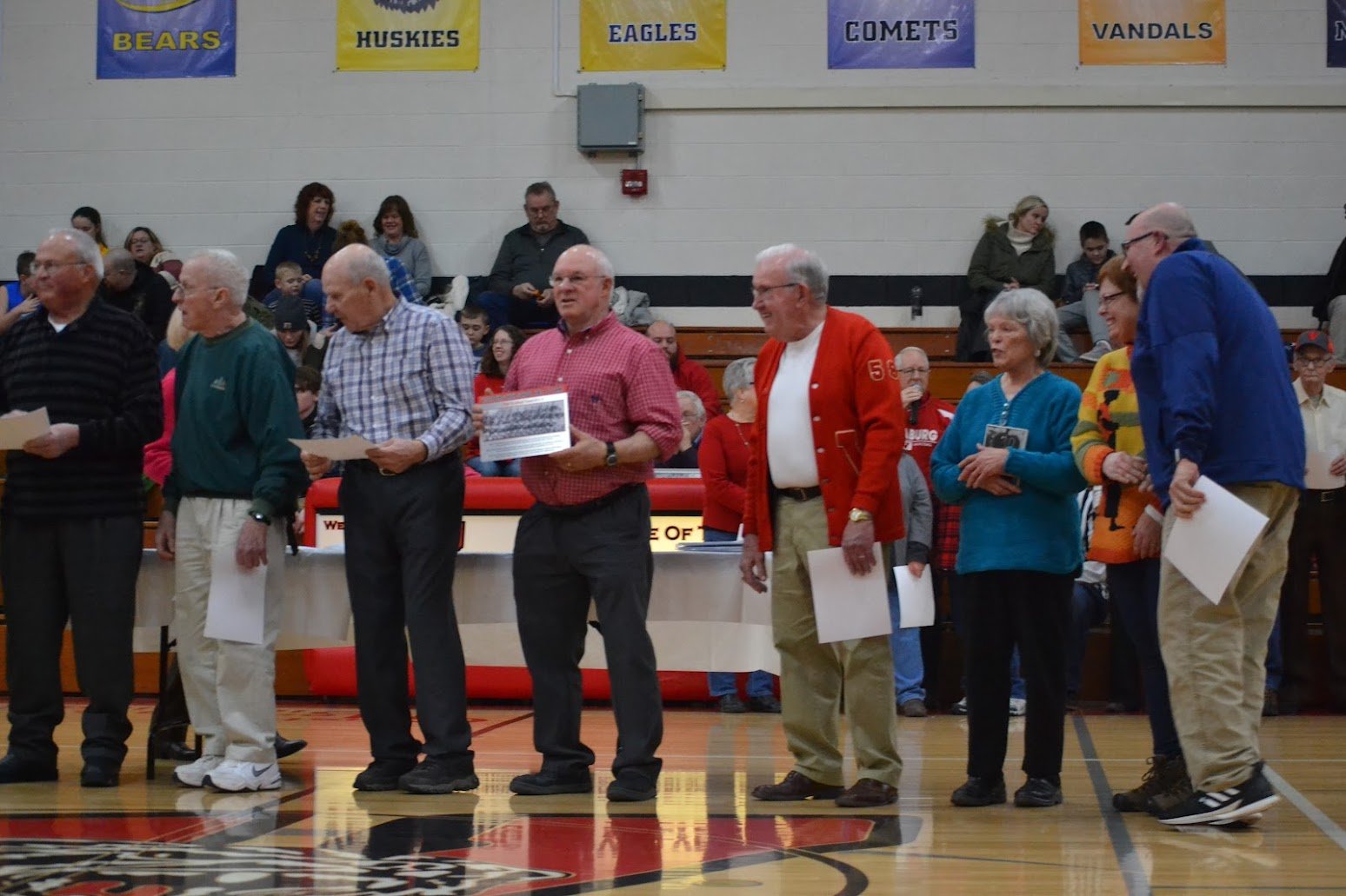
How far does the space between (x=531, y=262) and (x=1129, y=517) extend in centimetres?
717

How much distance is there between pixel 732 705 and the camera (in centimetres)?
667

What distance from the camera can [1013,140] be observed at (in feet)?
36.2

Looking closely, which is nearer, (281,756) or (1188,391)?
(1188,391)

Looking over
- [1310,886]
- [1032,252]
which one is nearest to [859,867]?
[1310,886]

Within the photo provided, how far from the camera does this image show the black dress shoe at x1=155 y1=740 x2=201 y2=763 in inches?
197

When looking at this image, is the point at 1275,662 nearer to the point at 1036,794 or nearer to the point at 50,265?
the point at 1036,794

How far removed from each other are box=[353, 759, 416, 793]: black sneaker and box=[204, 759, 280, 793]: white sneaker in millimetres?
246

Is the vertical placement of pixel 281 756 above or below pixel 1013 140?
below

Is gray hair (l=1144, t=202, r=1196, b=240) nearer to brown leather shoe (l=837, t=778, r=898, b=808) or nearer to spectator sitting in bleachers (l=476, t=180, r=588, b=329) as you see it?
brown leather shoe (l=837, t=778, r=898, b=808)

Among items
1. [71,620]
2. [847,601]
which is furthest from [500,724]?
[847,601]

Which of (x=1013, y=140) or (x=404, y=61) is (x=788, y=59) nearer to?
(x=1013, y=140)

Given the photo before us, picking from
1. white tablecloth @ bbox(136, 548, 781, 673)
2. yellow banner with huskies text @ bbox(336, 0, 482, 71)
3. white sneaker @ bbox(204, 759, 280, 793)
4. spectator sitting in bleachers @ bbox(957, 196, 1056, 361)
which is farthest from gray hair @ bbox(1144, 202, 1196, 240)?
yellow banner with huskies text @ bbox(336, 0, 482, 71)

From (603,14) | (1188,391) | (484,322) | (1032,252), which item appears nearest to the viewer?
(1188,391)

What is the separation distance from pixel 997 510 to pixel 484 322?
20.2 feet
